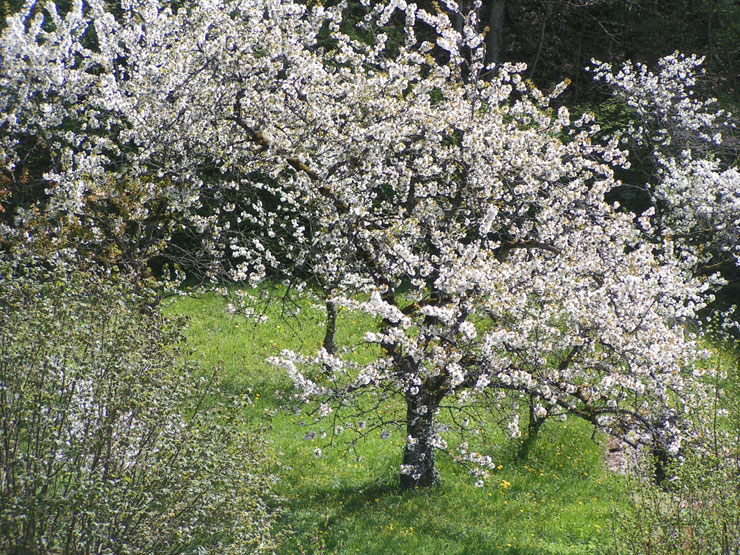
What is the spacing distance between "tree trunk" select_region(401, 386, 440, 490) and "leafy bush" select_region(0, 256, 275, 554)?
242cm

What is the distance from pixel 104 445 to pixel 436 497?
177 inches

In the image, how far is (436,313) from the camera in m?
6.57

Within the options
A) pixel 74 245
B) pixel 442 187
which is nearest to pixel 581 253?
pixel 442 187

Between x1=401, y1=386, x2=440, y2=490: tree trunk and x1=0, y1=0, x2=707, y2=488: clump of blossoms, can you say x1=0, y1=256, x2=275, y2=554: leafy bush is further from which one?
x1=401, y1=386, x2=440, y2=490: tree trunk

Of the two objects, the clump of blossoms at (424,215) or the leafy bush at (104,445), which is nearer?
the leafy bush at (104,445)

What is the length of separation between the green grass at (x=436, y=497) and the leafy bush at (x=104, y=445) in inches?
34.0

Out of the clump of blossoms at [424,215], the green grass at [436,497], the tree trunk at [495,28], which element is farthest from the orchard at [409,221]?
the tree trunk at [495,28]

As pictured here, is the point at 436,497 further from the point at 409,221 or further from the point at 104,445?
the point at 104,445

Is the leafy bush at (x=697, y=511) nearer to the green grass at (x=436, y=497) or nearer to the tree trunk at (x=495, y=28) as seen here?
the green grass at (x=436, y=497)

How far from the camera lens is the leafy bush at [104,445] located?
17.3ft

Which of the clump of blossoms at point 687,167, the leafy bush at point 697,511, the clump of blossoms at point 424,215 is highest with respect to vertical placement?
the clump of blossoms at point 687,167

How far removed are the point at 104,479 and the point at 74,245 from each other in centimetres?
532

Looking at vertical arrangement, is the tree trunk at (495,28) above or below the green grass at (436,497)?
above

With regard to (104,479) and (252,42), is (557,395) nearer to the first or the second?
(104,479)
